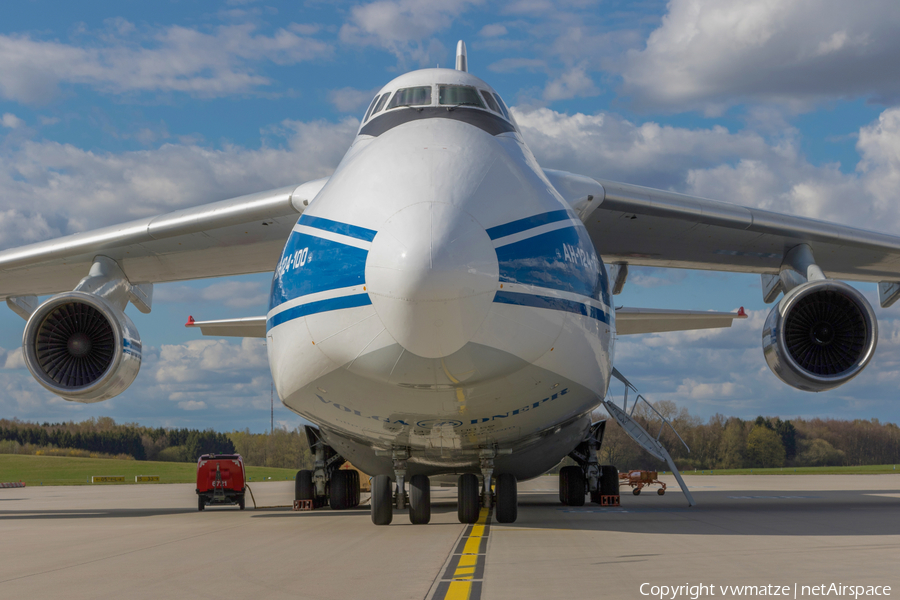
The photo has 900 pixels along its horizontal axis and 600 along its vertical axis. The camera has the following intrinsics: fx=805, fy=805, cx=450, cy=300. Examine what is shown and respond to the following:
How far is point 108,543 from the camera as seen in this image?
761cm

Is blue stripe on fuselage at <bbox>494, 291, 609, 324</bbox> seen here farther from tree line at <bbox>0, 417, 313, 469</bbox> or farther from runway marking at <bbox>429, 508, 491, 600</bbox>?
tree line at <bbox>0, 417, 313, 469</bbox>

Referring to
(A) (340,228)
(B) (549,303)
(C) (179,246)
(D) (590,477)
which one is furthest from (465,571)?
(C) (179,246)

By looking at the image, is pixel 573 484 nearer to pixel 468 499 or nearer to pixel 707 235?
pixel 707 235

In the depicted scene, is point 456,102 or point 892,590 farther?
point 456,102

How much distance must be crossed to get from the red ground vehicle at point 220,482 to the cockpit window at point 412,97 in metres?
9.02

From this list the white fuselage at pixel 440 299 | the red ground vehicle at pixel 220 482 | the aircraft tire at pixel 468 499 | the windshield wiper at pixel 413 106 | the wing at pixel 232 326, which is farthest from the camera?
the red ground vehicle at pixel 220 482

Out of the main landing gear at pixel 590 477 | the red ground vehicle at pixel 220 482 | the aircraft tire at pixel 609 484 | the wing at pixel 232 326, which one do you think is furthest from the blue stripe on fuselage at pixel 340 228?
the red ground vehicle at pixel 220 482

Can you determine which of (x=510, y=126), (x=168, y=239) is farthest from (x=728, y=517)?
(x=168, y=239)

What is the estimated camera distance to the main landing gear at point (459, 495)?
26.3 feet

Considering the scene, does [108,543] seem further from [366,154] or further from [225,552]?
[366,154]

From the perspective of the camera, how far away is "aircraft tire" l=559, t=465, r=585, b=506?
485 inches

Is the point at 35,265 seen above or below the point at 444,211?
above

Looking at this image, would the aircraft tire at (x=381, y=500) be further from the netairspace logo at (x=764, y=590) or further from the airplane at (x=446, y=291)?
the netairspace logo at (x=764, y=590)

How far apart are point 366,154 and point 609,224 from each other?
4967 millimetres
